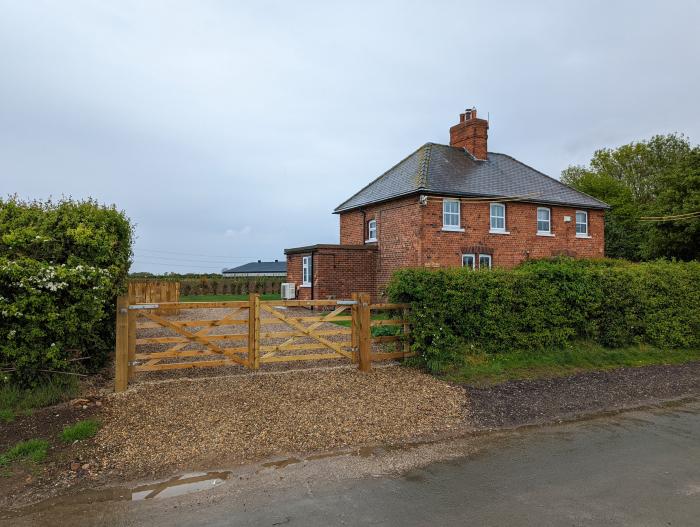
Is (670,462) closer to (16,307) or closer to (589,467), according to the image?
(589,467)

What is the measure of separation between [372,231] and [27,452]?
19.8 m

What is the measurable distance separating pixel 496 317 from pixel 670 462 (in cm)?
502

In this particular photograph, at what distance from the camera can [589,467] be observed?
548 centimetres

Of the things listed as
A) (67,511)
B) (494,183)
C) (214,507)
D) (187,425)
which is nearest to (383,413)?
(187,425)

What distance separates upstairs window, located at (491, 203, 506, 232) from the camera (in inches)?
906

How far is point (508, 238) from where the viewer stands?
2314 cm

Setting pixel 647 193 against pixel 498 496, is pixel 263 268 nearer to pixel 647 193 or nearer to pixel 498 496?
pixel 647 193

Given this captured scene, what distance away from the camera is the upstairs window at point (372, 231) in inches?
950

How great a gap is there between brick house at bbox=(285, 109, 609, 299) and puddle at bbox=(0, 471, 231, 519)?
647 inches

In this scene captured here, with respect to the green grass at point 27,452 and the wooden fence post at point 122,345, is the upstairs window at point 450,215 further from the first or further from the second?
the green grass at point 27,452

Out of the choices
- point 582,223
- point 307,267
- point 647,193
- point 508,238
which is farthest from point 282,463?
point 647,193

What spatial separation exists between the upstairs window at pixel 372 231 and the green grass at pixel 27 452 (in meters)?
19.2

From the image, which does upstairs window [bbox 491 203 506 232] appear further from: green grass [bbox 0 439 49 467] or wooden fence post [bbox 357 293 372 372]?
green grass [bbox 0 439 49 467]

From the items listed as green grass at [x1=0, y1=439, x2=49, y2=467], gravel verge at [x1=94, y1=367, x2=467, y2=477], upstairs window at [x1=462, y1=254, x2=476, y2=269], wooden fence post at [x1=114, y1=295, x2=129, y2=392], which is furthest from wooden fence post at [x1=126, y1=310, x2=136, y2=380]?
upstairs window at [x1=462, y1=254, x2=476, y2=269]
